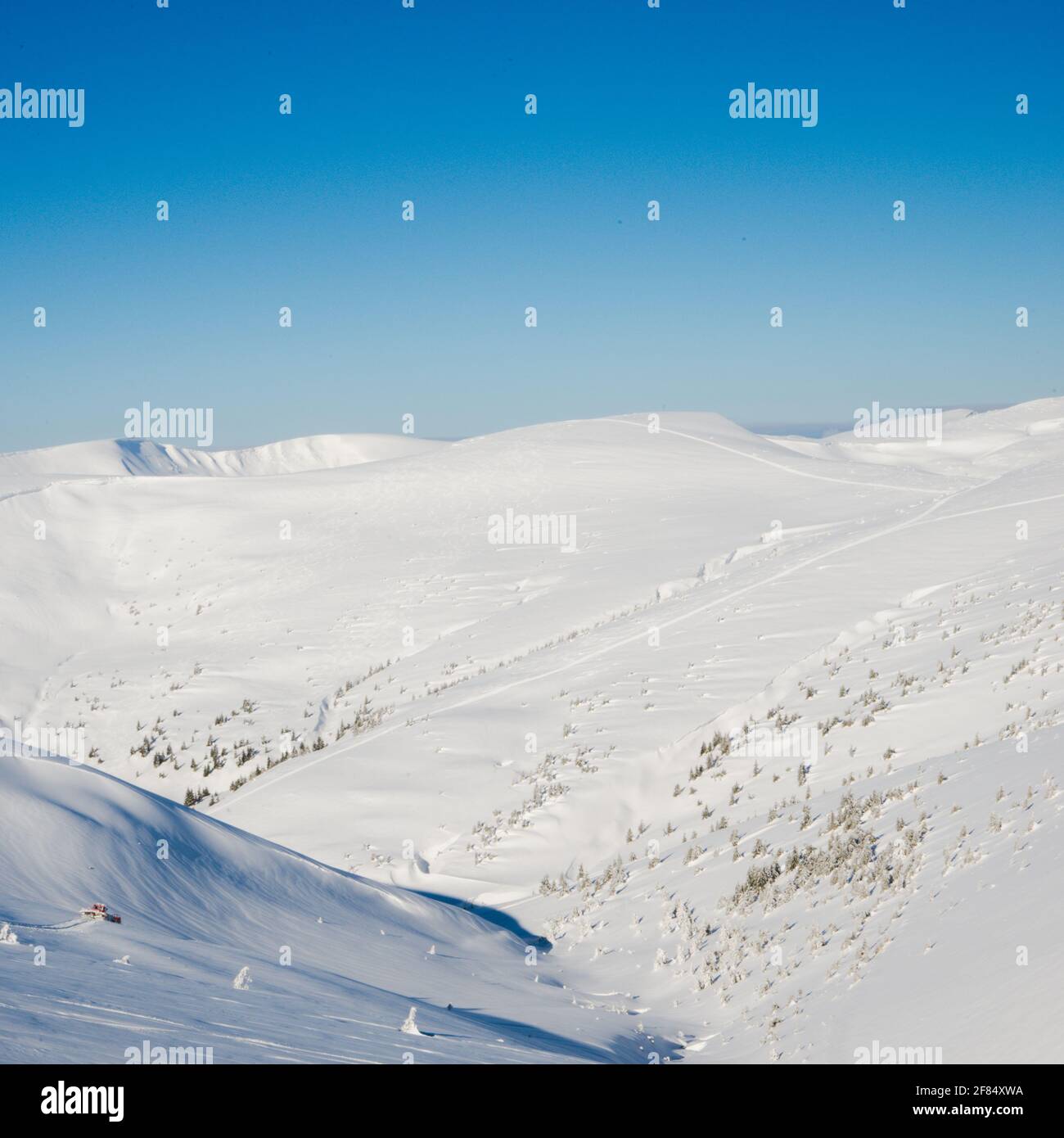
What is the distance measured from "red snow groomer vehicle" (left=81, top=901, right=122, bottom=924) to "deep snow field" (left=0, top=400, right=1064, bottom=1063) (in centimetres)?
12

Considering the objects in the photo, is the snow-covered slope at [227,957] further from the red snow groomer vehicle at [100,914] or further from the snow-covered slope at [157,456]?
the snow-covered slope at [157,456]

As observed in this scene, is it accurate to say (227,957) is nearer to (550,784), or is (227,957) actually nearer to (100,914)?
(100,914)

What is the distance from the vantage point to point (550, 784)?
54.2ft

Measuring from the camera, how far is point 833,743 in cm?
1480

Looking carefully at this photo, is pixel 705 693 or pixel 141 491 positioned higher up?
pixel 141 491

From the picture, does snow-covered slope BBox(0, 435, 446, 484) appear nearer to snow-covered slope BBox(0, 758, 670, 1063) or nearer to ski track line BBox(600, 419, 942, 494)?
ski track line BBox(600, 419, 942, 494)

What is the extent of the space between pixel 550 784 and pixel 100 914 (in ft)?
33.4

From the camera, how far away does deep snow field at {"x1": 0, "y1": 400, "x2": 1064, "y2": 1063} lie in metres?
6.55

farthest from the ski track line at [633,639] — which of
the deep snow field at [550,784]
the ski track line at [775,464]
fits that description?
the ski track line at [775,464]

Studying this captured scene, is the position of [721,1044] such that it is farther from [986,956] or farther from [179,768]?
[179,768]

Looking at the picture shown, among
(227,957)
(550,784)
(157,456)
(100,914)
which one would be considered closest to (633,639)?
(550,784)
